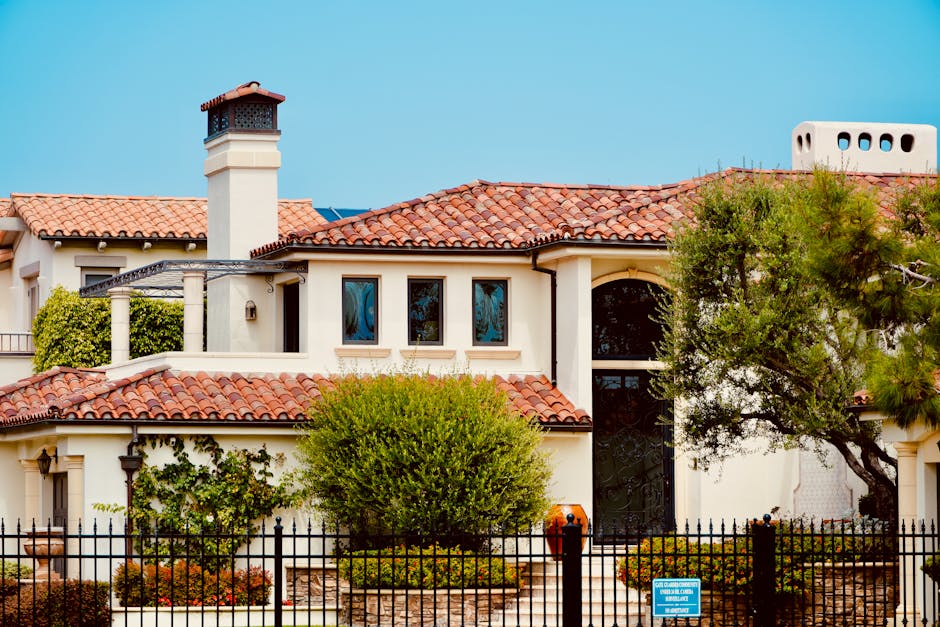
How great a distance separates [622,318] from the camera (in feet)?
106

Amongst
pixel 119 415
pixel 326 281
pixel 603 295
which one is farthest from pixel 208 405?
pixel 603 295

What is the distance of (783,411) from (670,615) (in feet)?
28.8

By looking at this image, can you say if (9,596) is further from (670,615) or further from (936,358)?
(936,358)

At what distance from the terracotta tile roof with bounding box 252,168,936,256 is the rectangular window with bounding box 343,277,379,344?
3.15 ft

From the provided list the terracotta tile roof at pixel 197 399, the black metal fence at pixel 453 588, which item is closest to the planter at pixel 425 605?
the black metal fence at pixel 453 588

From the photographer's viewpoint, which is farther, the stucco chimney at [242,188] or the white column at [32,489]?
the stucco chimney at [242,188]

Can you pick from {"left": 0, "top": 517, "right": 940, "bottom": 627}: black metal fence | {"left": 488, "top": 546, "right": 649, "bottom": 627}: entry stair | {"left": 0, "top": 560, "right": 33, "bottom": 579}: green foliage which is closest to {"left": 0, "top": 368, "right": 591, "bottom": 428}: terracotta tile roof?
{"left": 0, "top": 517, "right": 940, "bottom": 627}: black metal fence

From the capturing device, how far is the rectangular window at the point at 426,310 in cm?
3281

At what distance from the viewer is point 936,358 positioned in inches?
729

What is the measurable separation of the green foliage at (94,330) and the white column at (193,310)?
7371 mm

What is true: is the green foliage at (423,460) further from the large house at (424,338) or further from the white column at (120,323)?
the white column at (120,323)

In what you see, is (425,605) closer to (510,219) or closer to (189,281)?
(189,281)

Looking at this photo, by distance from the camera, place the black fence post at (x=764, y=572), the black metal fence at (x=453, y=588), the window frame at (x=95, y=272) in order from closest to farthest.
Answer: the black fence post at (x=764, y=572) → the black metal fence at (x=453, y=588) → the window frame at (x=95, y=272)

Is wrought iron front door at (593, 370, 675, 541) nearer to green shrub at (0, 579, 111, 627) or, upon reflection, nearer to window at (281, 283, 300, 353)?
window at (281, 283, 300, 353)
